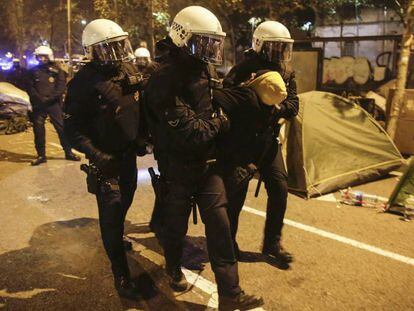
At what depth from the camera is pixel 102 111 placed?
3.03m

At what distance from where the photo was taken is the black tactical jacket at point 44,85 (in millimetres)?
7477

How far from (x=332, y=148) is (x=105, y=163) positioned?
375 centimetres

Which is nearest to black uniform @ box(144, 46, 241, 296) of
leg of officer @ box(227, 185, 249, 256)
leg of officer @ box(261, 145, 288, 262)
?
leg of officer @ box(227, 185, 249, 256)

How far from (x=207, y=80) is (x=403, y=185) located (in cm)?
314

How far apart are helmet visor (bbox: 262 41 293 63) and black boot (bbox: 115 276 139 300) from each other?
6.99 ft

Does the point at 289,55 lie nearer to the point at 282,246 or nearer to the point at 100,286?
the point at 282,246

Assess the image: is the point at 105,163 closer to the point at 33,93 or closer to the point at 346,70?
the point at 33,93

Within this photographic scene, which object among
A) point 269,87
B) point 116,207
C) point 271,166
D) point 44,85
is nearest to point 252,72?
point 269,87

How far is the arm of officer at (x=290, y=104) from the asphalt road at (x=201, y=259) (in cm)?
130

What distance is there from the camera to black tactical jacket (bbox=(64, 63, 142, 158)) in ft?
9.90

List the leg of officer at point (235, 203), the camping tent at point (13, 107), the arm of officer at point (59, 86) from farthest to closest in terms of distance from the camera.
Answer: the camping tent at point (13, 107) < the arm of officer at point (59, 86) < the leg of officer at point (235, 203)

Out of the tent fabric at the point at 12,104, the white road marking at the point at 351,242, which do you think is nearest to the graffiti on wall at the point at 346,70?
the tent fabric at the point at 12,104

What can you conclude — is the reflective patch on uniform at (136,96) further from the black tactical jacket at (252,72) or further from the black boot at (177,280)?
the black boot at (177,280)

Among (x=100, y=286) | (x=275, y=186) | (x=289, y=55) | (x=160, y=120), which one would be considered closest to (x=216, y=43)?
(x=160, y=120)
